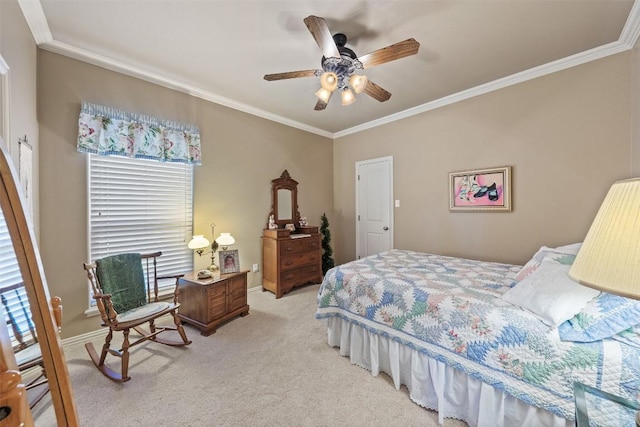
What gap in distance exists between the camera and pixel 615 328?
116 cm

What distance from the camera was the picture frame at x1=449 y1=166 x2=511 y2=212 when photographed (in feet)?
9.76

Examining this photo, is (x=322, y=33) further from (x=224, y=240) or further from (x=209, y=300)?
(x=209, y=300)

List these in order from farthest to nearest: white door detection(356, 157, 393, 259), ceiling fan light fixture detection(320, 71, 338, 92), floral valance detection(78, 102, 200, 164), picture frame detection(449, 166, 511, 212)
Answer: white door detection(356, 157, 393, 259), picture frame detection(449, 166, 511, 212), floral valance detection(78, 102, 200, 164), ceiling fan light fixture detection(320, 71, 338, 92)

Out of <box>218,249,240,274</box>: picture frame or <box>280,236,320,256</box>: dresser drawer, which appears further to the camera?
<box>280,236,320,256</box>: dresser drawer

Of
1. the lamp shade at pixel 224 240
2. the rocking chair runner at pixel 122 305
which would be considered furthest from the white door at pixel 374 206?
the rocking chair runner at pixel 122 305

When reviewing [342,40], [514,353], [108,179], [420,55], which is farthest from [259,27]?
[514,353]

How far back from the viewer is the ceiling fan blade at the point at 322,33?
5.29ft

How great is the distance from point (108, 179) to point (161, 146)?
607mm

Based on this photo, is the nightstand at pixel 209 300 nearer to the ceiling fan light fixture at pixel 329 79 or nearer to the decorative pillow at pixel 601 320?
the ceiling fan light fixture at pixel 329 79

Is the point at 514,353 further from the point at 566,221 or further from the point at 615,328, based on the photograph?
the point at 566,221

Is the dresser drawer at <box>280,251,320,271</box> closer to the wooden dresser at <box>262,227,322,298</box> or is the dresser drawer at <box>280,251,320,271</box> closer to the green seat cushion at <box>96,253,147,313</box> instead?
the wooden dresser at <box>262,227,322,298</box>

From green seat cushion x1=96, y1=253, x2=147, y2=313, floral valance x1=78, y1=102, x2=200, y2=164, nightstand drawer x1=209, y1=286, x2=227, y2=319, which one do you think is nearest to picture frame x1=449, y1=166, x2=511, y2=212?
nightstand drawer x1=209, y1=286, x2=227, y2=319

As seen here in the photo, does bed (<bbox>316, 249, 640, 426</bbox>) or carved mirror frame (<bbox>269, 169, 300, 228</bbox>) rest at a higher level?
carved mirror frame (<bbox>269, 169, 300, 228</bbox>)

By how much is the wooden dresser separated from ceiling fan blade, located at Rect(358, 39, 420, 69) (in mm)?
2391
